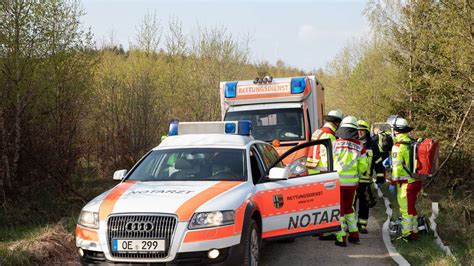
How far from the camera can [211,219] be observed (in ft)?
16.3

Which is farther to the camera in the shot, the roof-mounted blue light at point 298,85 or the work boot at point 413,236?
the roof-mounted blue light at point 298,85

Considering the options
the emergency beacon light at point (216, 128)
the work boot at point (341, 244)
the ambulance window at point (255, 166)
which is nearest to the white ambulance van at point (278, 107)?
the emergency beacon light at point (216, 128)

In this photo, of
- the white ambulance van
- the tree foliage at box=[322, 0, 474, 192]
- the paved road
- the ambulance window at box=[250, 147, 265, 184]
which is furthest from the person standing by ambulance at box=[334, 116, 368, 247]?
the tree foliage at box=[322, 0, 474, 192]

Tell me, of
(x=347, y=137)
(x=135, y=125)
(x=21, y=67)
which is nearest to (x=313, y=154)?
(x=347, y=137)

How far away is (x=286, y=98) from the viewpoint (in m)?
11.5

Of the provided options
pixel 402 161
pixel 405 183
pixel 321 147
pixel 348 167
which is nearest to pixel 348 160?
pixel 348 167

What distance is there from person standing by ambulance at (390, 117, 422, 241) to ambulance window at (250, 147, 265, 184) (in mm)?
2527

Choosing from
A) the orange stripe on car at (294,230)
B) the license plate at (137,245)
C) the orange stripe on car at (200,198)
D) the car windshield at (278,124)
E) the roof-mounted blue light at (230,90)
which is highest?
the roof-mounted blue light at (230,90)

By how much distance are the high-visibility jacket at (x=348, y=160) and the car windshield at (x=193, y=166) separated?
6.35 feet

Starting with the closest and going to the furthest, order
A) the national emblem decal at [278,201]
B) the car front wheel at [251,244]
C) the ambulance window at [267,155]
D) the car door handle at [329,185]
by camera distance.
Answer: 1. the car front wheel at [251,244]
2. the national emblem decal at [278,201]
3. the car door handle at [329,185]
4. the ambulance window at [267,155]

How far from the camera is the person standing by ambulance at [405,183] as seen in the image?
25.1 feet

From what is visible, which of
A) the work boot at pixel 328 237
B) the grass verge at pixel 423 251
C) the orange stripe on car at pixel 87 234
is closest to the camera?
the orange stripe on car at pixel 87 234

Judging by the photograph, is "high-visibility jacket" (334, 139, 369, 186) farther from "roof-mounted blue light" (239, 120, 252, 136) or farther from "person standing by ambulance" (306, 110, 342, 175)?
"roof-mounted blue light" (239, 120, 252, 136)

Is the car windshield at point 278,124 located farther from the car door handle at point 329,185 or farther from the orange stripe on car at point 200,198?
the orange stripe on car at point 200,198
